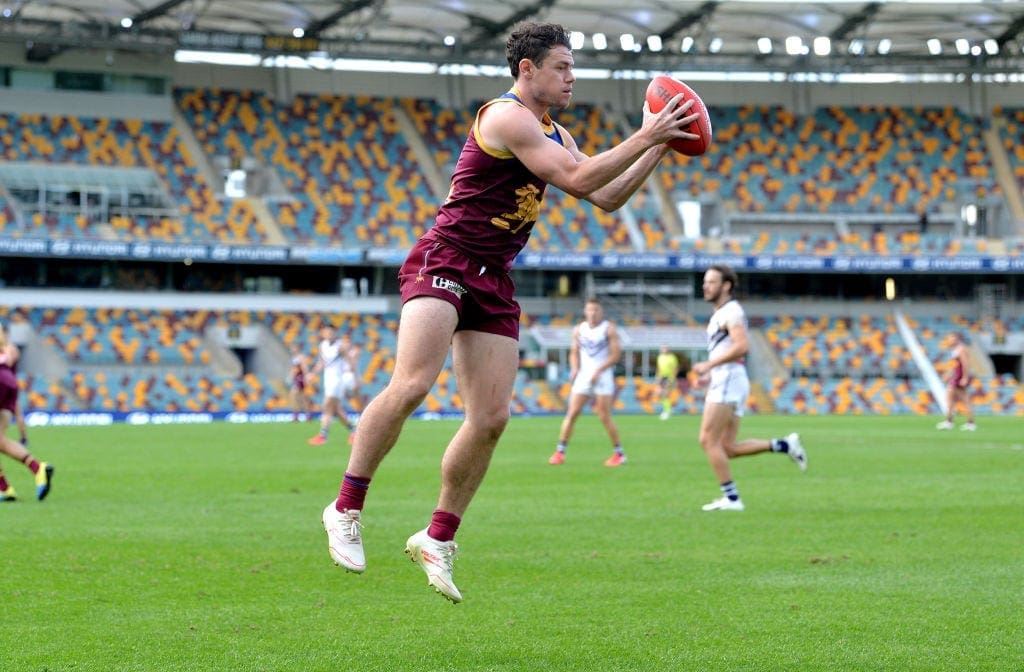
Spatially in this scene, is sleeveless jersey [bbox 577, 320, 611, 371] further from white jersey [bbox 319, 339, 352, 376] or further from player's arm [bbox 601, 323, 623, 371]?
white jersey [bbox 319, 339, 352, 376]

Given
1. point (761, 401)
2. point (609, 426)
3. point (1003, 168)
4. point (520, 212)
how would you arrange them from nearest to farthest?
point (520, 212)
point (609, 426)
point (761, 401)
point (1003, 168)

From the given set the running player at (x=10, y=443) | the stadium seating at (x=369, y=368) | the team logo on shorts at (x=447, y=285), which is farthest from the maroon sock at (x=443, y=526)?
the stadium seating at (x=369, y=368)

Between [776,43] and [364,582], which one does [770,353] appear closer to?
[776,43]

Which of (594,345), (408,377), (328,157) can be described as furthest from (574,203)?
(408,377)

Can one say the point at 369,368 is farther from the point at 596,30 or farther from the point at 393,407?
the point at 393,407

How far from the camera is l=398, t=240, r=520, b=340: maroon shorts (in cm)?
704

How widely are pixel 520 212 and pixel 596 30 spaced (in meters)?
46.9

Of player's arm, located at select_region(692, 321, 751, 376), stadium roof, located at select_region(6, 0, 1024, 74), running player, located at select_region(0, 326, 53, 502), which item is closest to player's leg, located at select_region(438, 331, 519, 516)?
player's arm, located at select_region(692, 321, 751, 376)

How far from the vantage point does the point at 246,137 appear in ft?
184

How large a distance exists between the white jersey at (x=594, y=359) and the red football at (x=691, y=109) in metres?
14.0

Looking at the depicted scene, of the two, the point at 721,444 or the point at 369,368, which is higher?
the point at 721,444

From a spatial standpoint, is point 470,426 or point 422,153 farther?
point 422,153

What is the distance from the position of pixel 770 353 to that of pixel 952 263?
8.13 metres

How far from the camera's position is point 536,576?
895cm
